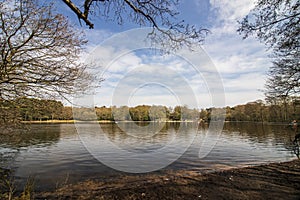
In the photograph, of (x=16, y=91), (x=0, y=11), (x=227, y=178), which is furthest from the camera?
(x=227, y=178)

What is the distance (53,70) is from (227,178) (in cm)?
646

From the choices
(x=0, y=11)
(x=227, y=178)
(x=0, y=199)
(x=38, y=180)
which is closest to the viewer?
(x=0, y=199)

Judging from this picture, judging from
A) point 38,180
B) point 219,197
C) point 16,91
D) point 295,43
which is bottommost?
point 38,180

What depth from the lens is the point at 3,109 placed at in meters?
5.30

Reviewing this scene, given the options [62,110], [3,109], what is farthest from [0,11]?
[62,110]

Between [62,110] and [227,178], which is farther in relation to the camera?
[227,178]

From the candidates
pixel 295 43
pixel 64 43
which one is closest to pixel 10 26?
pixel 64 43

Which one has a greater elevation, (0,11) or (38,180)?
(0,11)

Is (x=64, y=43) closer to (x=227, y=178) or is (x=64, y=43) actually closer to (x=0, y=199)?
(x=0, y=199)

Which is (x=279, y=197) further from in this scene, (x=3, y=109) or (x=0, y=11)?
(x=0, y=11)

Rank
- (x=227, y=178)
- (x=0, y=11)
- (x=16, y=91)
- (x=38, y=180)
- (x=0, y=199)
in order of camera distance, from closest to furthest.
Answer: (x=0, y=199)
(x=0, y=11)
(x=16, y=91)
(x=227, y=178)
(x=38, y=180)

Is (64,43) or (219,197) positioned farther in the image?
(64,43)

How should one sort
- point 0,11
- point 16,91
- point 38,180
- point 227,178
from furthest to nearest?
point 38,180
point 227,178
point 16,91
point 0,11

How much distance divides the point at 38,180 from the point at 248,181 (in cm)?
797
